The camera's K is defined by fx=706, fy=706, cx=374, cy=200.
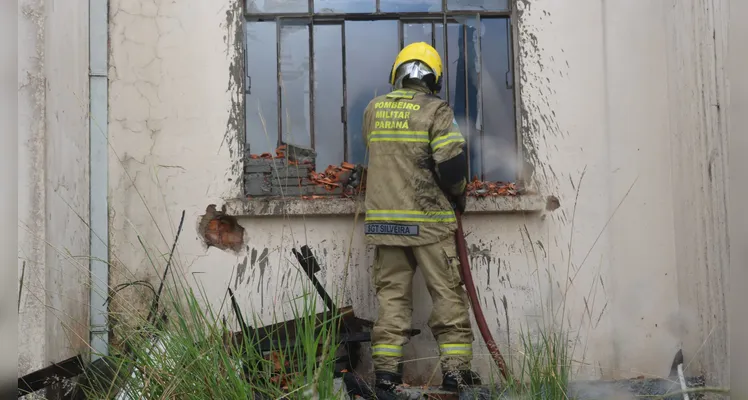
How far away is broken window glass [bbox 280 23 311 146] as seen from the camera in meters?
4.38

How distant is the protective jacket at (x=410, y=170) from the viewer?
375cm

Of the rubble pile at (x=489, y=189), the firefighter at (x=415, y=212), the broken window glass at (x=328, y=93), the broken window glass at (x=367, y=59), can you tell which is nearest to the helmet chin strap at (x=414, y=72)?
the firefighter at (x=415, y=212)

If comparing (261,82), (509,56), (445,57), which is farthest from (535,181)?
(261,82)

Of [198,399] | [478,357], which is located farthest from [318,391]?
[478,357]

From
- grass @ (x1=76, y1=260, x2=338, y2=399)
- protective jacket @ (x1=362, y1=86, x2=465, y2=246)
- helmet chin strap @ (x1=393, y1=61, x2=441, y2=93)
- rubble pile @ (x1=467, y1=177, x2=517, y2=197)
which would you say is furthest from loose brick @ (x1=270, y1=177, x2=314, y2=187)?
grass @ (x1=76, y1=260, x2=338, y2=399)

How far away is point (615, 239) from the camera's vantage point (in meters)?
4.21

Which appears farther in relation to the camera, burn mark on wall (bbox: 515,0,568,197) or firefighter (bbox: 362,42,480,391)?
burn mark on wall (bbox: 515,0,568,197)

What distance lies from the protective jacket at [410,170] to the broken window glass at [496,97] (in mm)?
634

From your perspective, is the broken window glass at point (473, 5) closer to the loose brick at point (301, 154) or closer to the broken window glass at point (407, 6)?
the broken window glass at point (407, 6)

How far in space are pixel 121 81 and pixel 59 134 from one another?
69 cm

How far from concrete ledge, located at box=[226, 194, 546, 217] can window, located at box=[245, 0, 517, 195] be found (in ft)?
0.85

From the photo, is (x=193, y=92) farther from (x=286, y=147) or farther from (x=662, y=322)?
(x=662, y=322)

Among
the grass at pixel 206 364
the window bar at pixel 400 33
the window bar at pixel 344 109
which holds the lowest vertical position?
the grass at pixel 206 364

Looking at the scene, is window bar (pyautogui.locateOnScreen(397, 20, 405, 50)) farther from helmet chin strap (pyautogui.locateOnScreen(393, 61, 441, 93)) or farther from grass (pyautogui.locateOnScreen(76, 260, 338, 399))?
grass (pyautogui.locateOnScreen(76, 260, 338, 399))
